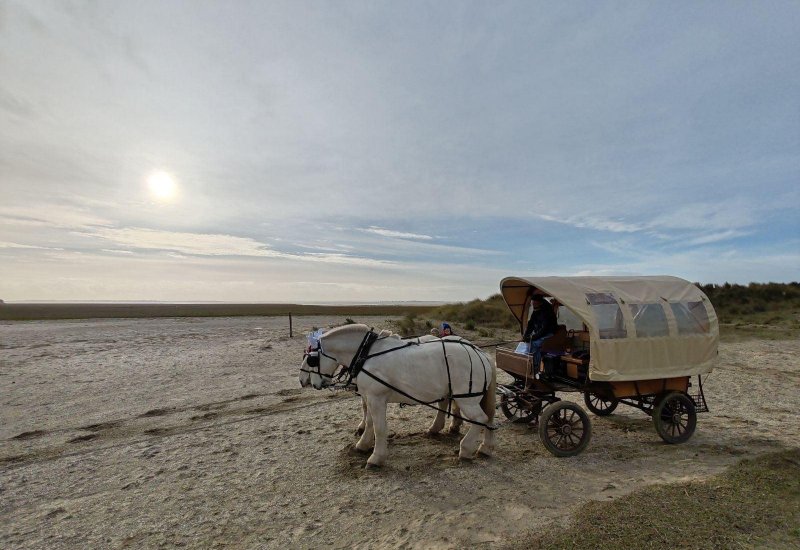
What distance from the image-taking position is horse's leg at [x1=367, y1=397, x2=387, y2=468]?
5914 mm

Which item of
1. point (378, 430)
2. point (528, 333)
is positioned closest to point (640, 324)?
point (528, 333)

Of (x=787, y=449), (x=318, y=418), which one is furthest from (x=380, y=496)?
(x=787, y=449)

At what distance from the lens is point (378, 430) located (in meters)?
5.98

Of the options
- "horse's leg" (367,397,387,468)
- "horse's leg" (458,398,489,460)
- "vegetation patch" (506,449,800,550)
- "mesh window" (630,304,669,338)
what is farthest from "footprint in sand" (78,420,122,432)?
"mesh window" (630,304,669,338)

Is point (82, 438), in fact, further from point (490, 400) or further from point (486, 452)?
point (490, 400)

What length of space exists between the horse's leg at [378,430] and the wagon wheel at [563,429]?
8.01ft

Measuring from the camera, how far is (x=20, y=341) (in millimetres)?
21250

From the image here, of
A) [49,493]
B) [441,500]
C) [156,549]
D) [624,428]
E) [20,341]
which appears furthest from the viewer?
[20,341]

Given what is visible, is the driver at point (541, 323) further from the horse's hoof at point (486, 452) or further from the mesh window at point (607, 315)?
the horse's hoof at point (486, 452)

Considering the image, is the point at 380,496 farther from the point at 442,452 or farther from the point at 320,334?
the point at 320,334

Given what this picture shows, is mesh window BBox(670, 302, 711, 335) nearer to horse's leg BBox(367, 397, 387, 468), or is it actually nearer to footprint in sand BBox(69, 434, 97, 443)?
horse's leg BBox(367, 397, 387, 468)

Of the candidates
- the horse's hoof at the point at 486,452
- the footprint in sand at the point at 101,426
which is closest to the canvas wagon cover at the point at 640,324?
the horse's hoof at the point at 486,452

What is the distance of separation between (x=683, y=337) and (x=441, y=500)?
4.86m

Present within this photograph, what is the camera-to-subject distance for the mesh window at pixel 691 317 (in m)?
6.82
